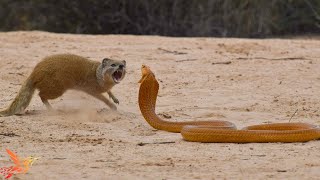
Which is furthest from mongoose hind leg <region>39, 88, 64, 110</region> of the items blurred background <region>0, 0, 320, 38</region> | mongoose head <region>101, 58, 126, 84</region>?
blurred background <region>0, 0, 320, 38</region>

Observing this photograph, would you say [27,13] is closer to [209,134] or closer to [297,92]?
[297,92]

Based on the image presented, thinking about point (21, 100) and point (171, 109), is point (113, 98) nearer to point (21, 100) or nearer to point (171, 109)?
point (171, 109)

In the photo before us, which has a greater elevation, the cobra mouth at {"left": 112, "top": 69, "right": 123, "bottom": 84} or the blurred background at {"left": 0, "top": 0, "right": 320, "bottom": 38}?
the cobra mouth at {"left": 112, "top": 69, "right": 123, "bottom": 84}

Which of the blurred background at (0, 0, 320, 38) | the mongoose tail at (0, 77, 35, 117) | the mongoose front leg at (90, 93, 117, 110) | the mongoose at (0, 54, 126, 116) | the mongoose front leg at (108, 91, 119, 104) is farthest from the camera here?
the blurred background at (0, 0, 320, 38)

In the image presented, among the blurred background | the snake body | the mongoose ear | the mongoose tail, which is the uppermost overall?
the mongoose ear

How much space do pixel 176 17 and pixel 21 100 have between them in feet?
31.0

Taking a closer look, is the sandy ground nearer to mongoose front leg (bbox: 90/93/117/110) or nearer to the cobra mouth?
mongoose front leg (bbox: 90/93/117/110)

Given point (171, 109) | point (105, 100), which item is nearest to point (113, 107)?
point (105, 100)

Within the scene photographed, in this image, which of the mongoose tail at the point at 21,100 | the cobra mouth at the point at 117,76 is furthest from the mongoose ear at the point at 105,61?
the mongoose tail at the point at 21,100

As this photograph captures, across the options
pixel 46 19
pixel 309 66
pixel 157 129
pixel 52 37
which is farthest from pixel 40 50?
pixel 46 19

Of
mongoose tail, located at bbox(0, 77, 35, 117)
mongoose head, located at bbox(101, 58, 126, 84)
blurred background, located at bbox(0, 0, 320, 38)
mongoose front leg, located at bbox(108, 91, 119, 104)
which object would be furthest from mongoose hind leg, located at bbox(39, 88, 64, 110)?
blurred background, located at bbox(0, 0, 320, 38)

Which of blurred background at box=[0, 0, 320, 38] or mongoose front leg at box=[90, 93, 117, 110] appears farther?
blurred background at box=[0, 0, 320, 38]

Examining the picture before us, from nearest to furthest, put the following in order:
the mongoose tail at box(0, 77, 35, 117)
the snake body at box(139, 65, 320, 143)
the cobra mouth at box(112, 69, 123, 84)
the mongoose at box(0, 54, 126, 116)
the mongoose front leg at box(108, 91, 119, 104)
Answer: the snake body at box(139, 65, 320, 143), the mongoose tail at box(0, 77, 35, 117), the mongoose at box(0, 54, 126, 116), the cobra mouth at box(112, 69, 123, 84), the mongoose front leg at box(108, 91, 119, 104)

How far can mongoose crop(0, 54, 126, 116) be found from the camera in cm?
1003
